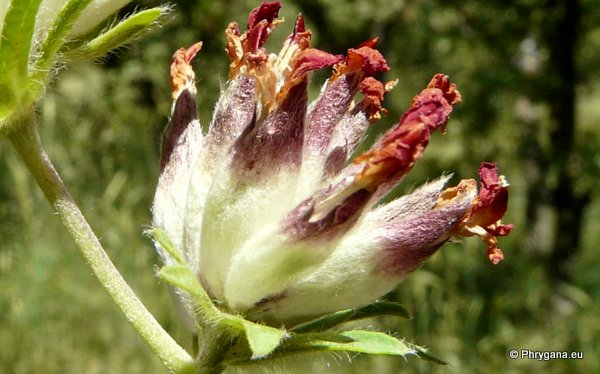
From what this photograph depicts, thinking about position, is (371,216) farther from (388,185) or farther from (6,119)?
(6,119)

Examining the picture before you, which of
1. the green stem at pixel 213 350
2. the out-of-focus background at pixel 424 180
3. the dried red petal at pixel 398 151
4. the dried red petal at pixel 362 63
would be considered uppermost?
the dried red petal at pixel 362 63

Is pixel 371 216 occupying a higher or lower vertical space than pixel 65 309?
higher

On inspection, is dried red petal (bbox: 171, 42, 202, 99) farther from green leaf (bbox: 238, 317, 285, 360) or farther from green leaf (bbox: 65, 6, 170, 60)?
green leaf (bbox: 238, 317, 285, 360)

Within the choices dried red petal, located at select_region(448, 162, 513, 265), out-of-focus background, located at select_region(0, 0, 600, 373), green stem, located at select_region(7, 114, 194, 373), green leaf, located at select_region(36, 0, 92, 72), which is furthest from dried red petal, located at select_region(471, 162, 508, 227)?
out-of-focus background, located at select_region(0, 0, 600, 373)

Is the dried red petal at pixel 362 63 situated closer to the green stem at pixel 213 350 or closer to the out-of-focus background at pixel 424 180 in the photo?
the green stem at pixel 213 350

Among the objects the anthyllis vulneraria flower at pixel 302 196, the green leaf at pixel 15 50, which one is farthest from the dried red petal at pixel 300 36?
the green leaf at pixel 15 50

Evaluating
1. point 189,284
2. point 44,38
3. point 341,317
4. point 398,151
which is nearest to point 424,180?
point 341,317

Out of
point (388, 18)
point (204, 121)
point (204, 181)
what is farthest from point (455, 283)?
point (204, 181)
